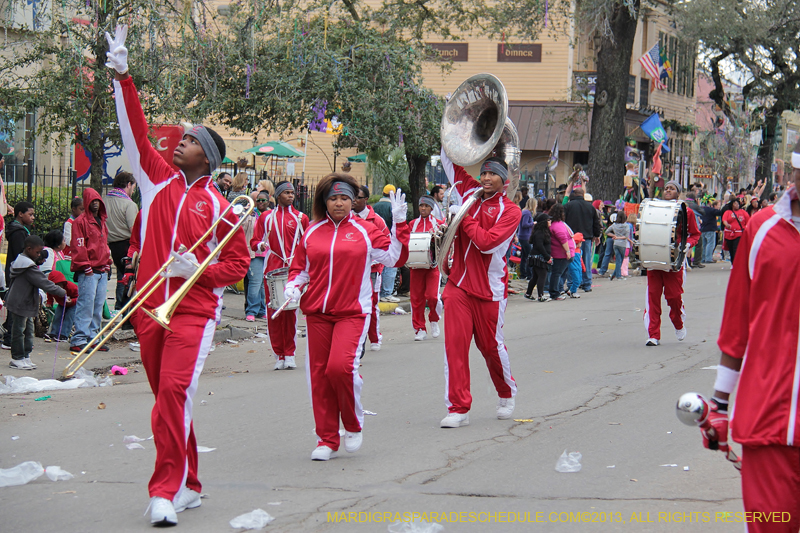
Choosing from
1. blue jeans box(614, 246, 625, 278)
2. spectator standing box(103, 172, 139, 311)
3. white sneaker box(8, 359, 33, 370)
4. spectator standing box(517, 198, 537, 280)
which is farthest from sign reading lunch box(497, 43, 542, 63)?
white sneaker box(8, 359, 33, 370)

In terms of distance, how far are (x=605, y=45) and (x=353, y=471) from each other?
2047 centimetres

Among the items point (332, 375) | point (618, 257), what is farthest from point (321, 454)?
point (618, 257)

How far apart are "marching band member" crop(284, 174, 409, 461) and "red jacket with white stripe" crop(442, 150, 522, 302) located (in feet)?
3.37

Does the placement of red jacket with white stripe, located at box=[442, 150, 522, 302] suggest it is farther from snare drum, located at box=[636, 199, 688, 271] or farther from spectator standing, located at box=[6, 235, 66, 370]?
spectator standing, located at box=[6, 235, 66, 370]

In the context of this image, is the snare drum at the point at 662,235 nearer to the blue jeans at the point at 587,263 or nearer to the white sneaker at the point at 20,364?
the white sneaker at the point at 20,364

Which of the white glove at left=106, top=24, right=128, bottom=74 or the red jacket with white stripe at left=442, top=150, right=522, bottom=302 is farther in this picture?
the red jacket with white stripe at left=442, top=150, right=522, bottom=302

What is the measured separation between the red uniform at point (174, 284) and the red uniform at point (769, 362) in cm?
284

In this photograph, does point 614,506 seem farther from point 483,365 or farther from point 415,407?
point 483,365

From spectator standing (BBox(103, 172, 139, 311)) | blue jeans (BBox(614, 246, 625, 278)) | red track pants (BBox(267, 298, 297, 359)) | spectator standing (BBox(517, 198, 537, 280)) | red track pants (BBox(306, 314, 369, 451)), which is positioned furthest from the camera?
blue jeans (BBox(614, 246, 625, 278))

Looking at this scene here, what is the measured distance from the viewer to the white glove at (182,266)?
192 inches

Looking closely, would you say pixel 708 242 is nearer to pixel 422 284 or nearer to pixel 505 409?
pixel 422 284

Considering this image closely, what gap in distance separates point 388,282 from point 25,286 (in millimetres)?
7421

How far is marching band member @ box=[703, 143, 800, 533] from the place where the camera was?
315 centimetres

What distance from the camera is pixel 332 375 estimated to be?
6.03 m
